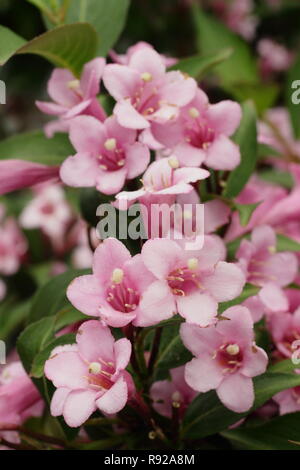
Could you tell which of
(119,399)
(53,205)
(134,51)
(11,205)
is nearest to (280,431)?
(119,399)

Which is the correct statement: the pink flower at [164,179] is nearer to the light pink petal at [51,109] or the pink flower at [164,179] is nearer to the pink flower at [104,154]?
the pink flower at [104,154]

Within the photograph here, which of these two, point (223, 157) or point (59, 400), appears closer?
point (59, 400)

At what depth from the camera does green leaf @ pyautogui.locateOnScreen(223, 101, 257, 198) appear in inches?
38.7

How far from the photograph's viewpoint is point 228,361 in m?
0.78

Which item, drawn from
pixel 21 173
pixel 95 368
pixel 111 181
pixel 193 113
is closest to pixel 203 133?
pixel 193 113

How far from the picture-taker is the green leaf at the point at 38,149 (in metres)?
0.97

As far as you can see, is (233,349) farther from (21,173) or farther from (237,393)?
(21,173)

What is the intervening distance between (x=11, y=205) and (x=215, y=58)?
90cm

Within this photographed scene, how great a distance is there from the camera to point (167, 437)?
0.86 metres

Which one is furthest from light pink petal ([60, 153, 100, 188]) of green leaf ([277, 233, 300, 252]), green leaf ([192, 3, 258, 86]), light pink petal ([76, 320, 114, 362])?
green leaf ([192, 3, 258, 86])

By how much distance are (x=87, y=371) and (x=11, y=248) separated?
0.90 meters

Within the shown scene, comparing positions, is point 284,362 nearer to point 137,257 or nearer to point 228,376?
point 228,376

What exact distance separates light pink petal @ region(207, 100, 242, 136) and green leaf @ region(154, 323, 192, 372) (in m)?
0.27

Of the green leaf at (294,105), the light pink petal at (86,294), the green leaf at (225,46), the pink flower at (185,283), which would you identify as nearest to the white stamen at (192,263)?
the pink flower at (185,283)
